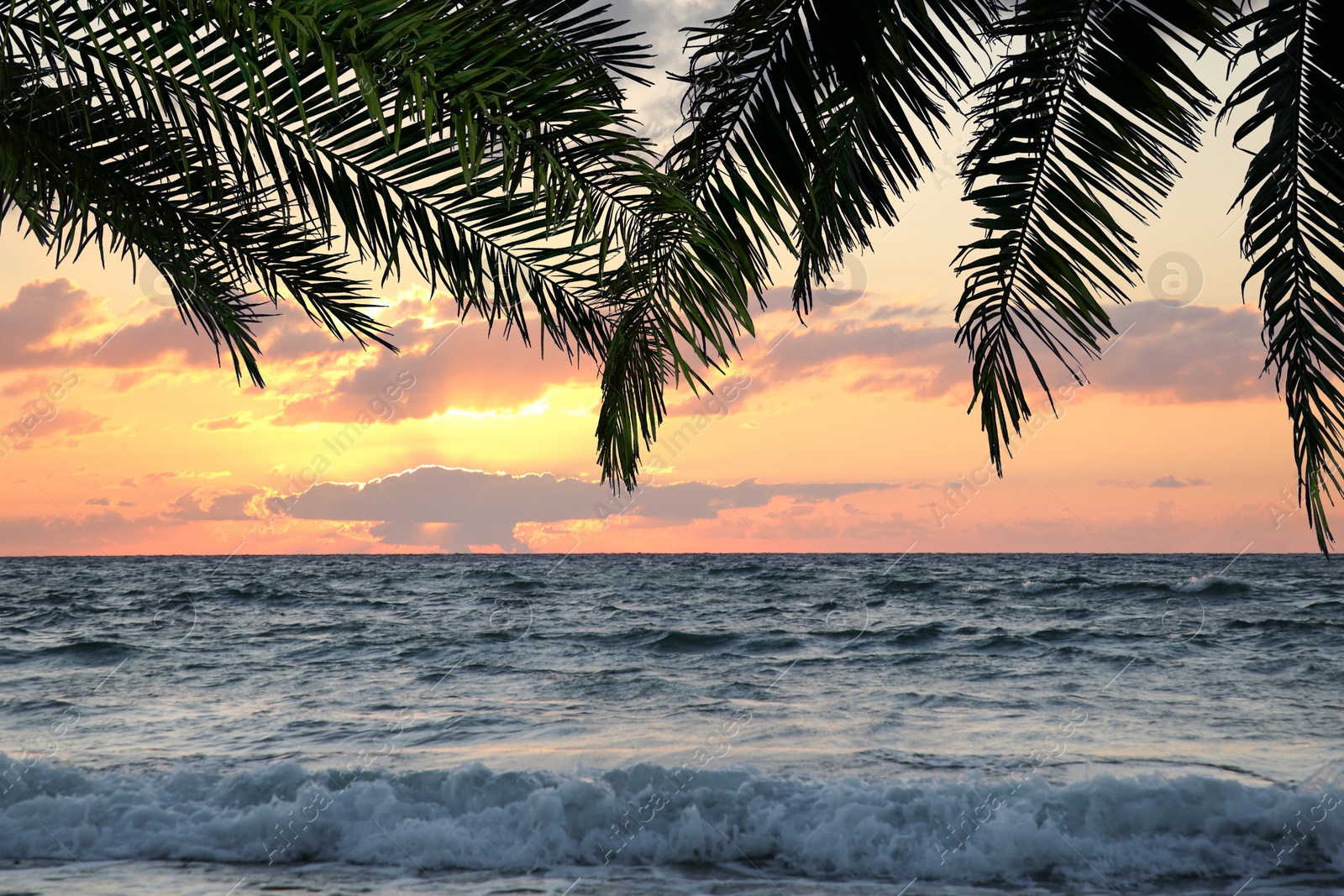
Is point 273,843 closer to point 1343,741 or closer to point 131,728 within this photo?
point 131,728

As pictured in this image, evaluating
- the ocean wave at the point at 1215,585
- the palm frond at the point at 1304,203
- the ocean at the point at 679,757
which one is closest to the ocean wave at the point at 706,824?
the ocean at the point at 679,757

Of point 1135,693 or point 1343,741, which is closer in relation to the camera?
point 1343,741

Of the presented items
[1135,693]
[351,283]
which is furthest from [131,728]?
[1135,693]

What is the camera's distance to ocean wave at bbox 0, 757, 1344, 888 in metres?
6.56

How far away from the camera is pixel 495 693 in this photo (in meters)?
11.8

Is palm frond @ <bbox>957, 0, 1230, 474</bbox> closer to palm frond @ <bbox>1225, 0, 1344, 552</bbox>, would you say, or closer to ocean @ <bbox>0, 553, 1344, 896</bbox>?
palm frond @ <bbox>1225, 0, 1344, 552</bbox>

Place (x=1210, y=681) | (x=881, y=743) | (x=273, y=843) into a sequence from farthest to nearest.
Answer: (x=1210, y=681) → (x=881, y=743) → (x=273, y=843)

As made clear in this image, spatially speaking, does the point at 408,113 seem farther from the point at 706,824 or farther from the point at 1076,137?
the point at 706,824

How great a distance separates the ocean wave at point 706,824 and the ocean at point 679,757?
28mm

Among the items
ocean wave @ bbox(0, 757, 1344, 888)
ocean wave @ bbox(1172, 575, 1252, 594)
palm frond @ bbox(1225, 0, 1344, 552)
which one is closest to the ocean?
Answer: ocean wave @ bbox(0, 757, 1344, 888)

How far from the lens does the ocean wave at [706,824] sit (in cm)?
656

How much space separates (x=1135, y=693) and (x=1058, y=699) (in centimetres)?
115

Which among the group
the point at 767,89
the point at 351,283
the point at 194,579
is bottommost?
the point at 194,579

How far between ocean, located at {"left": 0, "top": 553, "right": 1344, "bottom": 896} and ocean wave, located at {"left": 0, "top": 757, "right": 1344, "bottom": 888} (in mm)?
28
